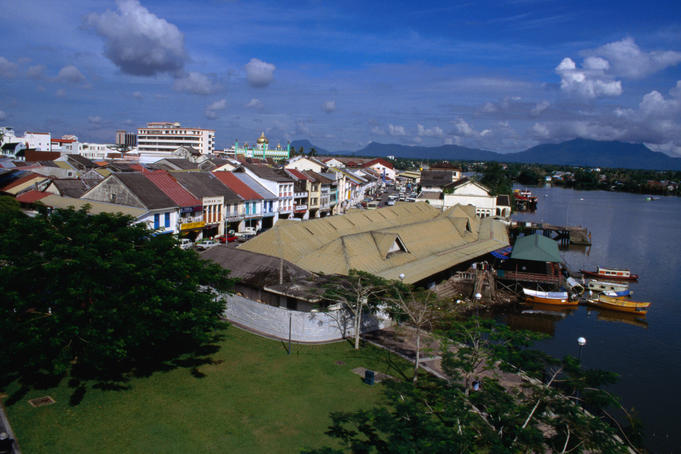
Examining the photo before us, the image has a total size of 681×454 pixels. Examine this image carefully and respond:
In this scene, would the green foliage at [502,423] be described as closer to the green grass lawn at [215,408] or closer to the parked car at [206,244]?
the green grass lawn at [215,408]

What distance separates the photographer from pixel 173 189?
143 ft

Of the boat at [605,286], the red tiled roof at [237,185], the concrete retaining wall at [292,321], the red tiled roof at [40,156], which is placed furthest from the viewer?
the red tiled roof at [40,156]

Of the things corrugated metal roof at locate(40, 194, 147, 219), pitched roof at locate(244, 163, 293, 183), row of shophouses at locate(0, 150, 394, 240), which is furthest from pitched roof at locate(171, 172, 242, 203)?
corrugated metal roof at locate(40, 194, 147, 219)

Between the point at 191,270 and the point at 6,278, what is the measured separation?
635cm

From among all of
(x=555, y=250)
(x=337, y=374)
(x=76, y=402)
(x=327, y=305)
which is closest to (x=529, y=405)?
(x=337, y=374)

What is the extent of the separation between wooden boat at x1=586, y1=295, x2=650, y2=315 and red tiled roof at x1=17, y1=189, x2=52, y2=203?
51.3 meters

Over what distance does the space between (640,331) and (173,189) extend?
40.7m

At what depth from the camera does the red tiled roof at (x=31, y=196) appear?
44.7 metres

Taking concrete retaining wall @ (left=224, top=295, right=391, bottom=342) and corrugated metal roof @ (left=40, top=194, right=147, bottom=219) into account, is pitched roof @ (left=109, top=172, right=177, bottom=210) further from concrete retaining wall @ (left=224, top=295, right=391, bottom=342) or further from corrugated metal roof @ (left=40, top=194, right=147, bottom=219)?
concrete retaining wall @ (left=224, top=295, right=391, bottom=342)

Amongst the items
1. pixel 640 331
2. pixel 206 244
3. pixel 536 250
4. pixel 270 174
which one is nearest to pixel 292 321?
pixel 206 244

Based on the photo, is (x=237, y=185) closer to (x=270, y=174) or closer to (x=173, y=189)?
(x=270, y=174)

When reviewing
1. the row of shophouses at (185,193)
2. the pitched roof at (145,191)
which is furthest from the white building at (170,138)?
the pitched roof at (145,191)

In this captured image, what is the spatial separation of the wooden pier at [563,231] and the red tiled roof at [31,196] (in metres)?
60.6

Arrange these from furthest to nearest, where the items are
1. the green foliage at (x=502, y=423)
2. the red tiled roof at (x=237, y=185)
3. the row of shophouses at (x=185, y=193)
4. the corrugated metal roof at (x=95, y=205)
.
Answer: the red tiled roof at (x=237, y=185)
the row of shophouses at (x=185, y=193)
the corrugated metal roof at (x=95, y=205)
the green foliage at (x=502, y=423)
